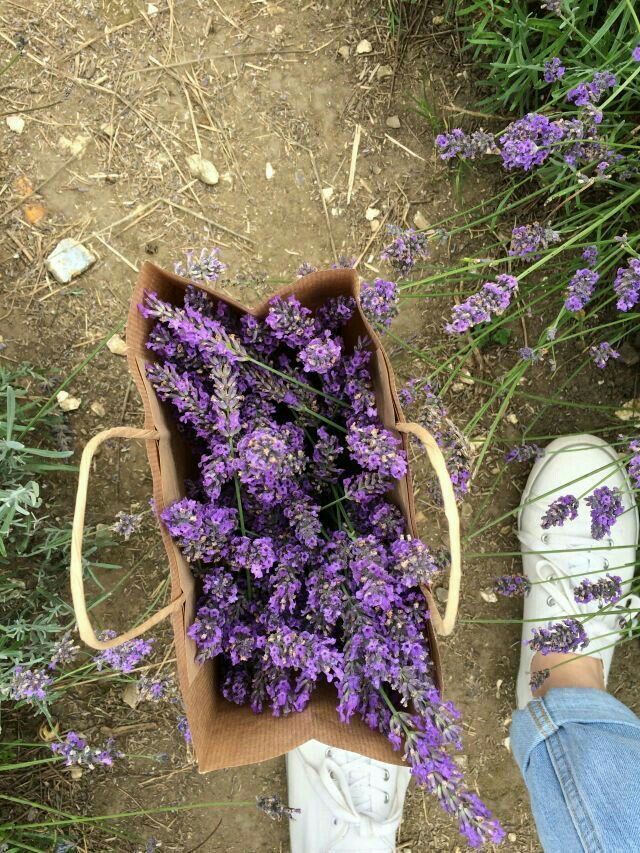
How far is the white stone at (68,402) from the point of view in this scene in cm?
200

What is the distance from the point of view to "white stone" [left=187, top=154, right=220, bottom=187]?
2041 mm

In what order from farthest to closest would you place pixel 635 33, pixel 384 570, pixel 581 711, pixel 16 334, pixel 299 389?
pixel 16 334 → pixel 581 711 → pixel 635 33 → pixel 299 389 → pixel 384 570

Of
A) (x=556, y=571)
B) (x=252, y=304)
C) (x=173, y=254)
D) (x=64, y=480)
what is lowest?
(x=556, y=571)

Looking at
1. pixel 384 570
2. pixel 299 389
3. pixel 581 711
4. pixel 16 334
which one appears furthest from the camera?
pixel 16 334

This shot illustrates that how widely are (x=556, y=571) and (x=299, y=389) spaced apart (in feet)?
3.99

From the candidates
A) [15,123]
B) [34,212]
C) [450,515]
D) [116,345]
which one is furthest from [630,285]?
[15,123]

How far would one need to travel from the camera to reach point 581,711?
1847 mm

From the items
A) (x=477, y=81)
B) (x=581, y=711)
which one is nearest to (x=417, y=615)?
(x=581, y=711)

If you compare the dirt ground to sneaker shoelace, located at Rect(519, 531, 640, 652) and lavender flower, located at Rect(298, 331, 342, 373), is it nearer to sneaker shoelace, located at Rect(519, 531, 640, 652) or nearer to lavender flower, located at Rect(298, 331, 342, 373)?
sneaker shoelace, located at Rect(519, 531, 640, 652)

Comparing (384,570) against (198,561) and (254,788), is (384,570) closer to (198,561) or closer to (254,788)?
(198,561)

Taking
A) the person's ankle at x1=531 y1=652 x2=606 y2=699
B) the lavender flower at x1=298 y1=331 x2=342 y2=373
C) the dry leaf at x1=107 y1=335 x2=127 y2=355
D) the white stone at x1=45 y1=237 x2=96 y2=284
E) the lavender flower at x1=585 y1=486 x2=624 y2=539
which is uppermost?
the white stone at x1=45 y1=237 x2=96 y2=284

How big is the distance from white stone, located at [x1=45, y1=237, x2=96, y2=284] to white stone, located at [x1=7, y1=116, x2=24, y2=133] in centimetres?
37

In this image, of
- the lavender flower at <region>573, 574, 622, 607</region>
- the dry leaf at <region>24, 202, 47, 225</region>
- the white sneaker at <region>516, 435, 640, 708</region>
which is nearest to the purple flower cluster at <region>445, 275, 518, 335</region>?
the lavender flower at <region>573, 574, 622, 607</region>

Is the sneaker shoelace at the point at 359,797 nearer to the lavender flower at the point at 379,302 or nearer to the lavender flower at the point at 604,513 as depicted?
the lavender flower at the point at 604,513
